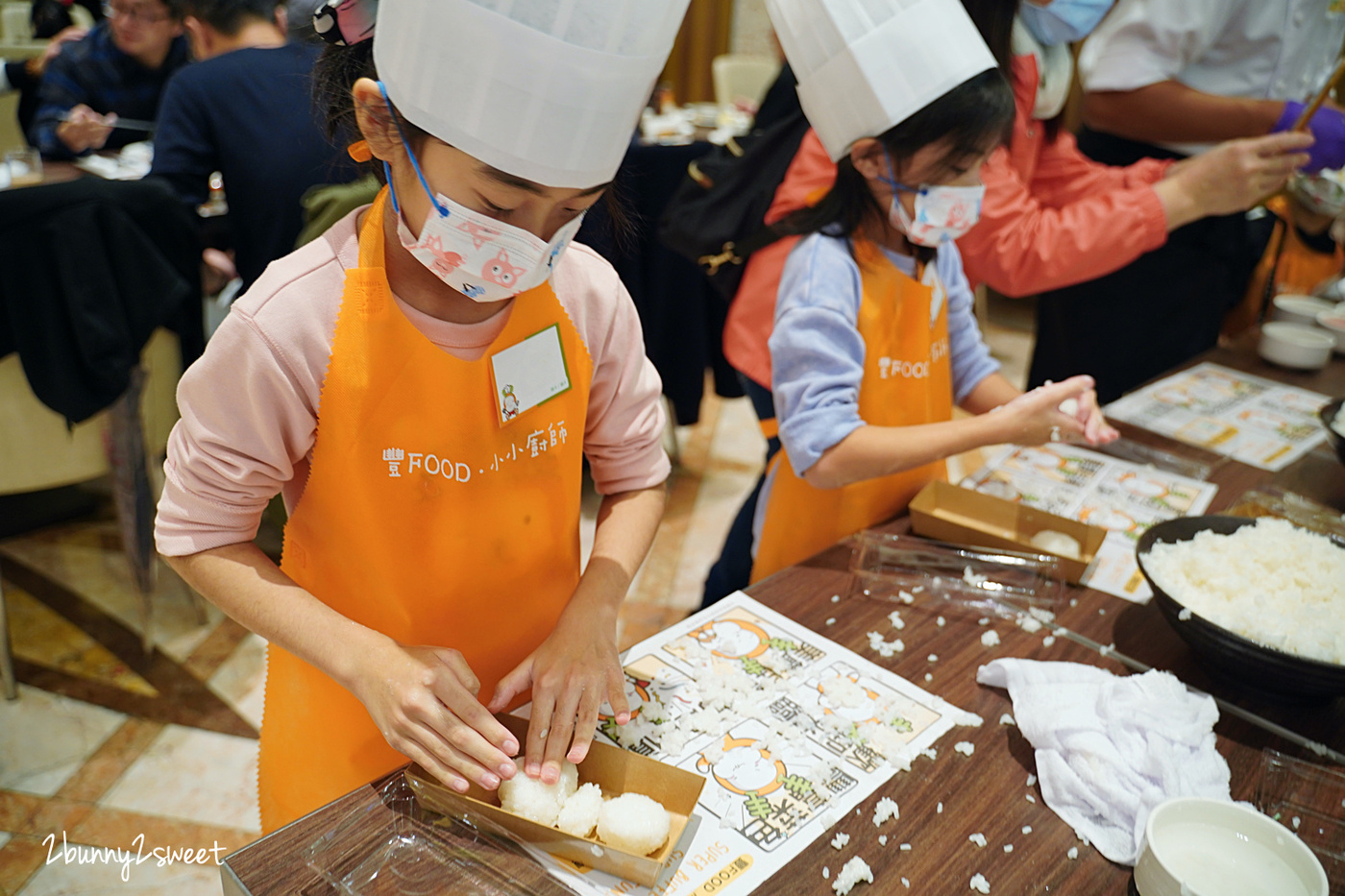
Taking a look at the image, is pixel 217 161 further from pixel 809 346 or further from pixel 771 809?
pixel 771 809

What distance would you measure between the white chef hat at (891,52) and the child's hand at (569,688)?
0.83 m

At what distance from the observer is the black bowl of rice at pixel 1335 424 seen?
158 cm

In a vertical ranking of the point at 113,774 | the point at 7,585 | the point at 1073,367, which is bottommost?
the point at 7,585

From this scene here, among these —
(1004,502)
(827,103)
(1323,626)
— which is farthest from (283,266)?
(1323,626)

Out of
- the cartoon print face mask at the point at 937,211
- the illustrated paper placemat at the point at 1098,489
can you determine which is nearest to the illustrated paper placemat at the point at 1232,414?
the illustrated paper placemat at the point at 1098,489

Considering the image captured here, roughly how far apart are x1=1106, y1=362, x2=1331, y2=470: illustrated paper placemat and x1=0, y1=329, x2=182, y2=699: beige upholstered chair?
86.7 inches

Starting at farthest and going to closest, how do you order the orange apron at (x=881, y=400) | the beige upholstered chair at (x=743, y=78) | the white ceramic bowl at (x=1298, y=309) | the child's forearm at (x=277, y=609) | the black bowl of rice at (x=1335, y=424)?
the beige upholstered chair at (x=743, y=78)
the white ceramic bowl at (x=1298, y=309)
the black bowl of rice at (x=1335, y=424)
the orange apron at (x=881, y=400)
the child's forearm at (x=277, y=609)

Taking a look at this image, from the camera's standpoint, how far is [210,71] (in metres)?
2.25

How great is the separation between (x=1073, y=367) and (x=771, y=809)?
215cm

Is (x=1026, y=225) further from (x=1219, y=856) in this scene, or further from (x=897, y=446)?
(x=1219, y=856)

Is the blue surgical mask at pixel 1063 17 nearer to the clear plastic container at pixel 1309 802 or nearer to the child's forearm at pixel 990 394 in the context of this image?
the child's forearm at pixel 990 394

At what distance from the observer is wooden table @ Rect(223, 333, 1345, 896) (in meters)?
0.81

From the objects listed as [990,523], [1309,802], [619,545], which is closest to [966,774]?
[1309,802]

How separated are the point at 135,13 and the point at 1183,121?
144 inches
